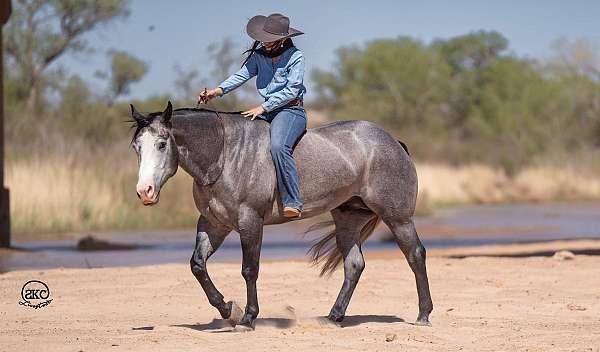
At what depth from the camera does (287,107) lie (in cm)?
840

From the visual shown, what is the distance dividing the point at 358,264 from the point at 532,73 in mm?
53267

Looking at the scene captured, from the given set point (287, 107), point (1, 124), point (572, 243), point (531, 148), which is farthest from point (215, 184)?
point (531, 148)

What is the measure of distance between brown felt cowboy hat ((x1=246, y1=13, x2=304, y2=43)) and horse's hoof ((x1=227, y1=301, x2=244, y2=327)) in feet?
6.66

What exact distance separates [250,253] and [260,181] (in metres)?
0.54

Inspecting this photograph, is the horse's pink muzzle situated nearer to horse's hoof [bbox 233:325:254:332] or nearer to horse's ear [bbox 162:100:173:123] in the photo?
horse's ear [bbox 162:100:173:123]

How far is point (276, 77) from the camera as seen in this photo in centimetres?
840

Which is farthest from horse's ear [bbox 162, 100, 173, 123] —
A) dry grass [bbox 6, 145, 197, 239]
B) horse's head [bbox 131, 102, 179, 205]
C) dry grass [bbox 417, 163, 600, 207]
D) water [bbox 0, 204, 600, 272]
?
dry grass [bbox 417, 163, 600, 207]

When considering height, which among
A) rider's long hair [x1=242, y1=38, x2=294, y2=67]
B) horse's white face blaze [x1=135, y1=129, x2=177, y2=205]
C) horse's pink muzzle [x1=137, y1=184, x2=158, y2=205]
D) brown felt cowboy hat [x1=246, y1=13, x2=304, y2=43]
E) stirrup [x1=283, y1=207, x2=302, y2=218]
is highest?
brown felt cowboy hat [x1=246, y1=13, x2=304, y2=43]

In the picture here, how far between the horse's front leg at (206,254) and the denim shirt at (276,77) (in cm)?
100

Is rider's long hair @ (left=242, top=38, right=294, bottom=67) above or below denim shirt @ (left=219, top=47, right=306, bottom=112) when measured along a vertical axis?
above

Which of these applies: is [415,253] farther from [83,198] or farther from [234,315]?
[83,198]

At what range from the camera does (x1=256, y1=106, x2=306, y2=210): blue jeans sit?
8.06 m

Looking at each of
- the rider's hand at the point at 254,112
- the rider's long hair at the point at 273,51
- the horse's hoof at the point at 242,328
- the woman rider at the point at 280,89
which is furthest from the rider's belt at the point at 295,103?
the horse's hoof at the point at 242,328

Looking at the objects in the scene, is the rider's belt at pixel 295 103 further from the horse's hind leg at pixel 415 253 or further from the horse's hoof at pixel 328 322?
the horse's hoof at pixel 328 322
